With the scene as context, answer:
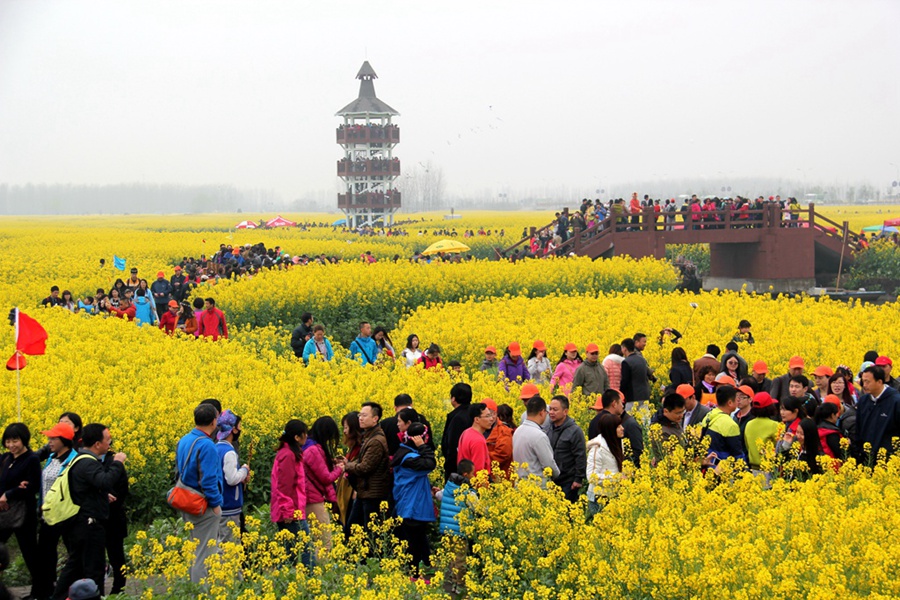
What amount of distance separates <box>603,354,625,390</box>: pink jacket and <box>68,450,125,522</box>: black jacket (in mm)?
7464

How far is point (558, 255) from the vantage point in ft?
119

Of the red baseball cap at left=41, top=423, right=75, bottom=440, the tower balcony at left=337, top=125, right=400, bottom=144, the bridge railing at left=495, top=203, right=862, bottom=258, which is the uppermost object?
the tower balcony at left=337, top=125, right=400, bottom=144

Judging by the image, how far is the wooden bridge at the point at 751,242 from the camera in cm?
3519

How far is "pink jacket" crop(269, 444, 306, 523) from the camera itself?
8.87 meters

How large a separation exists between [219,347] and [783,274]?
1014 inches

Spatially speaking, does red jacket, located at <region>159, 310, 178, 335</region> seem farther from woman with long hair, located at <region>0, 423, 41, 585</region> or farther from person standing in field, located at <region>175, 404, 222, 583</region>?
person standing in field, located at <region>175, 404, 222, 583</region>

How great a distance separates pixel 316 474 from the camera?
910cm

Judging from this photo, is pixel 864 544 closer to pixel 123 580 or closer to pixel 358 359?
pixel 123 580

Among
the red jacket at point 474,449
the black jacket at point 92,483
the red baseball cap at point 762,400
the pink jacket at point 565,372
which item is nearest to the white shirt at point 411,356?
the pink jacket at point 565,372

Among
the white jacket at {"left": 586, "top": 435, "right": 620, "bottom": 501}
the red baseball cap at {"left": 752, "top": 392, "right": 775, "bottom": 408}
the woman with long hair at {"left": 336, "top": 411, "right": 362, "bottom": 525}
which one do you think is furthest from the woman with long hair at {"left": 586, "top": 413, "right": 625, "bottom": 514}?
the woman with long hair at {"left": 336, "top": 411, "right": 362, "bottom": 525}

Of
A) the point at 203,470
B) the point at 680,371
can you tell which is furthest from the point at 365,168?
the point at 203,470

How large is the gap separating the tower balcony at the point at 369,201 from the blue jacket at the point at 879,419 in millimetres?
79610

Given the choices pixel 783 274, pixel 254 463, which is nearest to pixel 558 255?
pixel 783 274

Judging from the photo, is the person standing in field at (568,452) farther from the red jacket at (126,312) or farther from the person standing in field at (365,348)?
the red jacket at (126,312)
